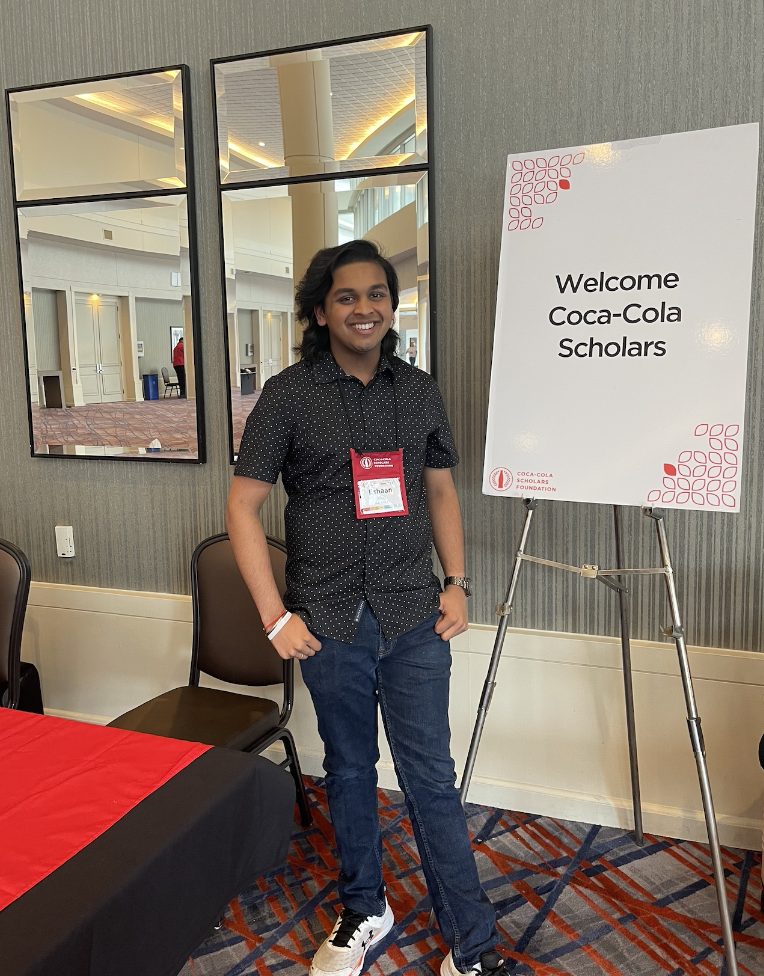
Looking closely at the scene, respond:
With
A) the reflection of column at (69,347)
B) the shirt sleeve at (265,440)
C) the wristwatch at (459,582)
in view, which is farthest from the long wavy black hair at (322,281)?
the reflection of column at (69,347)

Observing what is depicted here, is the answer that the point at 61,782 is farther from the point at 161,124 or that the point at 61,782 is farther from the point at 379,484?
the point at 161,124

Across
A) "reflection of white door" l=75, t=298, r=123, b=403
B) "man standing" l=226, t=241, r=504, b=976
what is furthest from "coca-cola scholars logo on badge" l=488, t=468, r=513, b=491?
"reflection of white door" l=75, t=298, r=123, b=403

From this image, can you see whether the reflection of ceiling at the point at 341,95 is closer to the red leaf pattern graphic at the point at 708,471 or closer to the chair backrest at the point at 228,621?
the chair backrest at the point at 228,621

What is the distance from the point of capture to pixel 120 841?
1.17 metres

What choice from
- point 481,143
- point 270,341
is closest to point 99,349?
point 270,341

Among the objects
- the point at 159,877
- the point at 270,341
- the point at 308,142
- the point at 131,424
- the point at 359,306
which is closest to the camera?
the point at 159,877

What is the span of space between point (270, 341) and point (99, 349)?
26.2 inches

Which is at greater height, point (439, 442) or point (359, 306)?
point (359, 306)

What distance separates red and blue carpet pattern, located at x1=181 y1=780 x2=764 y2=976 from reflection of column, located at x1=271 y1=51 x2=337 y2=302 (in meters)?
1.84

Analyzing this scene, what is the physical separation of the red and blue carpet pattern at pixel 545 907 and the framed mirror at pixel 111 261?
4.69 feet

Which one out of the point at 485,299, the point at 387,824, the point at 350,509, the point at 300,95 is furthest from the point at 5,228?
the point at 387,824

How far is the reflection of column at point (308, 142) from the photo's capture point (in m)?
2.44

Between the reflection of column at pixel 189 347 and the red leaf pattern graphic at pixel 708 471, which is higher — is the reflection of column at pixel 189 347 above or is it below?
above

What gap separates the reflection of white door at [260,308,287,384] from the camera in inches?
101
